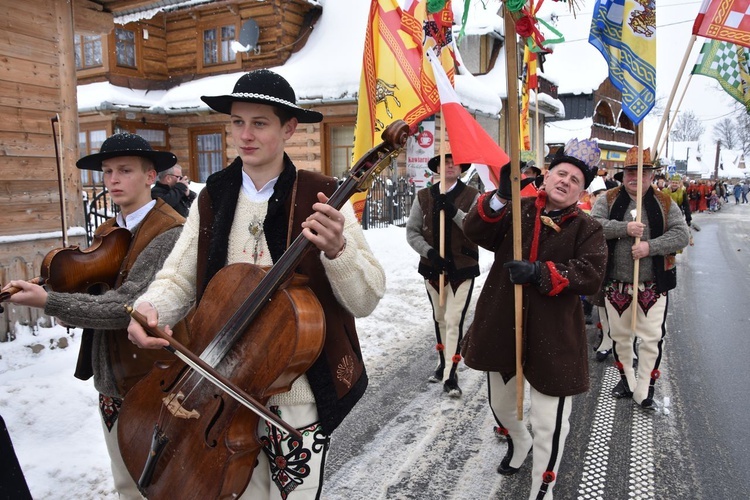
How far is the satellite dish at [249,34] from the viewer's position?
14.7 m

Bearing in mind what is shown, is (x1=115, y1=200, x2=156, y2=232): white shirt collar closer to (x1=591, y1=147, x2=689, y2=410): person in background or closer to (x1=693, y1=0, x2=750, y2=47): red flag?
(x1=591, y1=147, x2=689, y2=410): person in background

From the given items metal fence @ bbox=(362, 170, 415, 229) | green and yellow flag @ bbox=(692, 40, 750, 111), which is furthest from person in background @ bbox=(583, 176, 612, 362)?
metal fence @ bbox=(362, 170, 415, 229)

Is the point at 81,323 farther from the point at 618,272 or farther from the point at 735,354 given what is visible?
the point at 735,354

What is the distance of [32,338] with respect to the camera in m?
5.53

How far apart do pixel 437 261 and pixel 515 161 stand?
6.84 ft

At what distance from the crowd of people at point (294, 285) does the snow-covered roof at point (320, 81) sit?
10.5m

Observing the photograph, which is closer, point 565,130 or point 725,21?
point 725,21

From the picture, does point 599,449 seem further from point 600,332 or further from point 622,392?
point 600,332

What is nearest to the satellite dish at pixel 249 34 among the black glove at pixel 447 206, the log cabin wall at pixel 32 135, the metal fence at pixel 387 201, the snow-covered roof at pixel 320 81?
the snow-covered roof at pixel 320 81

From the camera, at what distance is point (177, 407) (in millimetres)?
1822

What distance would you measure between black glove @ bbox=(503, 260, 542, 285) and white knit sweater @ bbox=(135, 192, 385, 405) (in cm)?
107

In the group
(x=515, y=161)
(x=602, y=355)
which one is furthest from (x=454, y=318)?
(x=515, y=161)

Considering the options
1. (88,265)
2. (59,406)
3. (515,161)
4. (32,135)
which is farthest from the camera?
(32,135)

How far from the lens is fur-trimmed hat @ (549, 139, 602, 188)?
307 cm
